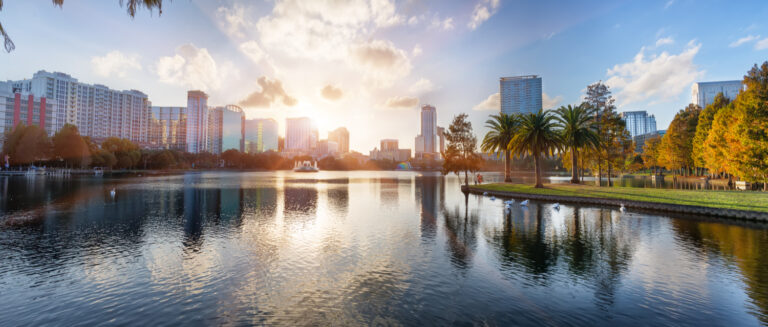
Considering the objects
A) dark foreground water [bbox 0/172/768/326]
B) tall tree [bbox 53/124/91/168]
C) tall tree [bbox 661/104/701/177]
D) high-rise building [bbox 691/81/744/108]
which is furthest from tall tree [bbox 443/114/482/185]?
high-rise building [bbox 691/81/744/108]

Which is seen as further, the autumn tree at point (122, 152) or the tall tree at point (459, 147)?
the autumn tree at point (122, 152)

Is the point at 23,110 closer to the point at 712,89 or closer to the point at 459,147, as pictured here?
the point at 459,147

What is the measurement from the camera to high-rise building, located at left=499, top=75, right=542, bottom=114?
159m

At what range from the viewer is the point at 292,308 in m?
9.82

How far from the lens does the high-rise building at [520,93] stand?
159 meters

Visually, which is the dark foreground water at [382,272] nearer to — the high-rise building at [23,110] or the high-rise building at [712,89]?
the high-rise building at [23,110]

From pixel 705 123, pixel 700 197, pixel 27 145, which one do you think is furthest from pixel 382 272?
pixel 27 145

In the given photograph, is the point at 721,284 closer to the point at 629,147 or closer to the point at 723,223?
the point at 723,223

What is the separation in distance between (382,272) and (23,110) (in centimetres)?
24612

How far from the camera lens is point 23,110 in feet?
534

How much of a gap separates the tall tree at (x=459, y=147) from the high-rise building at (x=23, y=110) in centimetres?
20656

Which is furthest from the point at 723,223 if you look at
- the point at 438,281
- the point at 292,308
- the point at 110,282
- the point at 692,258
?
the point at 110,282

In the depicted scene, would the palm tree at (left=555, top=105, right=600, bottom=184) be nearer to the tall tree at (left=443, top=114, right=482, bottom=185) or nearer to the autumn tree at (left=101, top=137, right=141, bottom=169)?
the tall tree at (left=443, top=114, right=482, bottom=185)

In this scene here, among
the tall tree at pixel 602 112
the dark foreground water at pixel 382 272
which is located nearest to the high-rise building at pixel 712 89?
the tall tree at pixel 602 112
